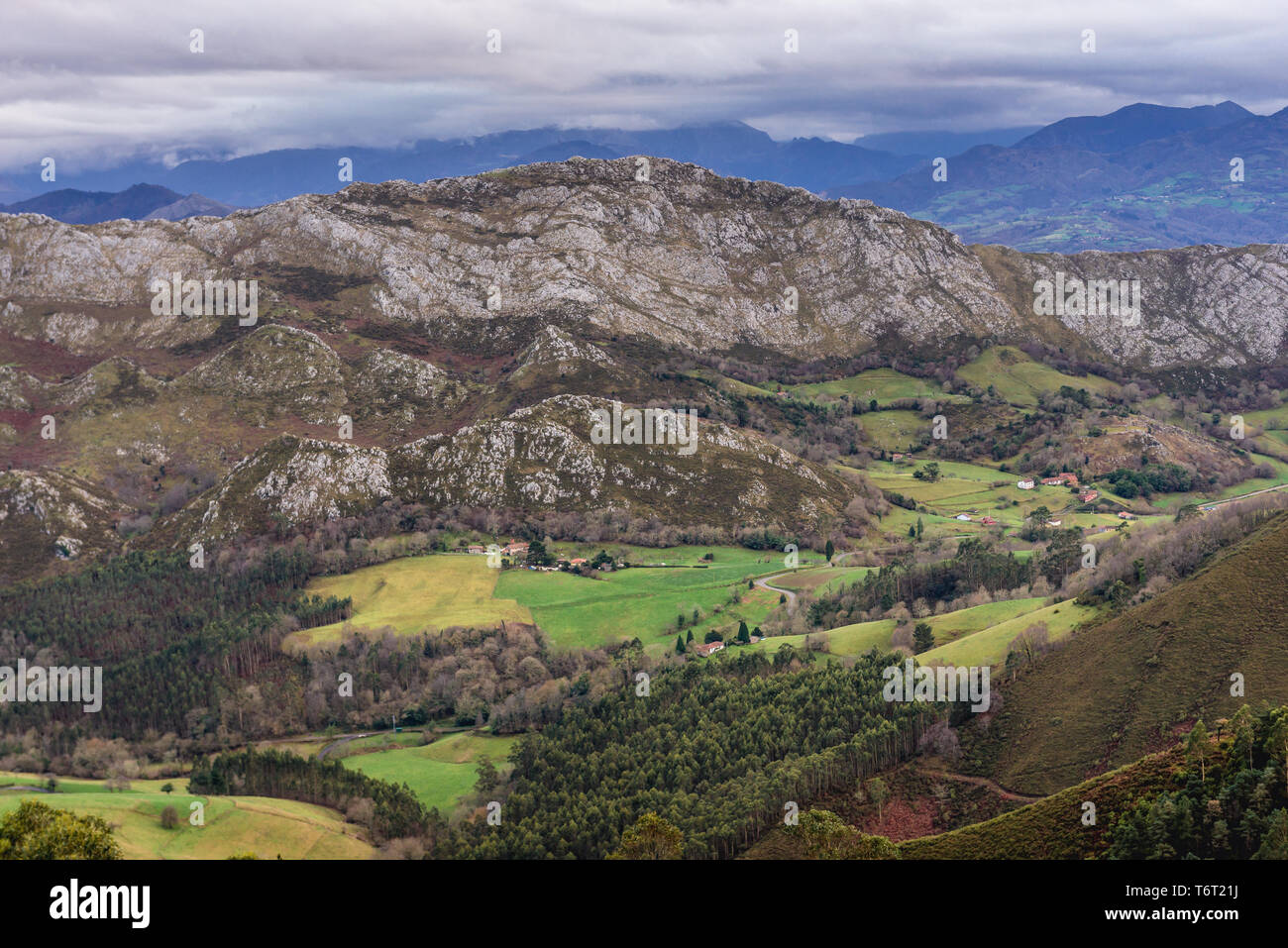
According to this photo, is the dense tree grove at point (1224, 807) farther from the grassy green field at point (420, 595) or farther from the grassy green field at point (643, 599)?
the grassy green field at point (420, 595)

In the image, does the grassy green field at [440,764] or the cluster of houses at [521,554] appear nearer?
the grassy green field at [440,764]

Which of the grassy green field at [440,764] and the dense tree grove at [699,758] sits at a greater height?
the dense tree grove at [699,758]

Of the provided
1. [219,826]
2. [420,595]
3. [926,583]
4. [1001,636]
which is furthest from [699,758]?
[420,595]

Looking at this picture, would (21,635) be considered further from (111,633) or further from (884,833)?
(884,833)

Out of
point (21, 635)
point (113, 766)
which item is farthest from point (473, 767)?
point (21, 635)

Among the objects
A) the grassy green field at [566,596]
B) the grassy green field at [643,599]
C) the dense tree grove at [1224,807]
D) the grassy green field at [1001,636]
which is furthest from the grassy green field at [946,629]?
the dense tree grove at [1224,807]

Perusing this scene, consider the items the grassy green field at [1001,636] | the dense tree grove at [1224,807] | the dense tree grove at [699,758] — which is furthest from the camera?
the grassy green field at [1001,636]

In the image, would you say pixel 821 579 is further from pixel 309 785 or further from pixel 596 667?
pixel 309 785

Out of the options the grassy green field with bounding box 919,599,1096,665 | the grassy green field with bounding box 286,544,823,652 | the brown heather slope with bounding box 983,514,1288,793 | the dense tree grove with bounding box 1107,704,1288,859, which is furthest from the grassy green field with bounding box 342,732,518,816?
the dense tree grove with bounding box 1107,704,1288,859
